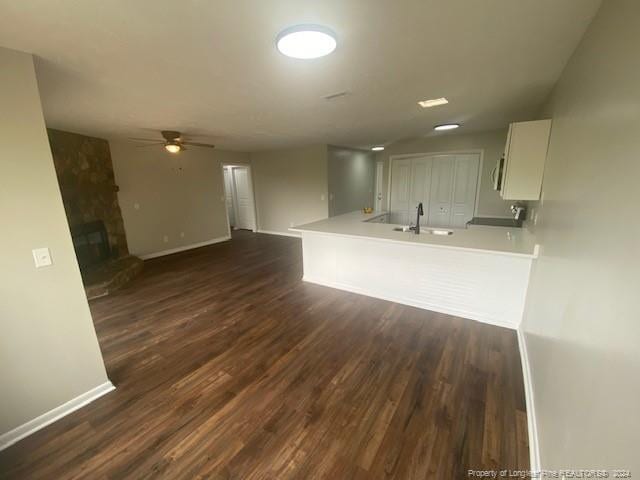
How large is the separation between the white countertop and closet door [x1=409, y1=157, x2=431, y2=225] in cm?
242

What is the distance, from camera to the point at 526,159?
2.32m

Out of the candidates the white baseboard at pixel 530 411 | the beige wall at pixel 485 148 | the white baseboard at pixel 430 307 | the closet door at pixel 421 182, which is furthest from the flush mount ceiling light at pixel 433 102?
the closet door at pixel 421 182

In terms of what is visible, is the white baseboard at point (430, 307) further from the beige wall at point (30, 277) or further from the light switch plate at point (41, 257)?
the light switch plate at point (41, 257)

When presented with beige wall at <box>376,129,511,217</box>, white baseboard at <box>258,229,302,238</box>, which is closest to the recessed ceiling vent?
beige wall at <box>376,129,511,217</box>

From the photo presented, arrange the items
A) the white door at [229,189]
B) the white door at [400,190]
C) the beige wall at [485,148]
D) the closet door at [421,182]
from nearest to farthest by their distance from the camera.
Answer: the beige wall at [485,148], the closet door at [421,182], the white door at [400,190], the white door at [229,189]

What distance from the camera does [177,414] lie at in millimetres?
1705

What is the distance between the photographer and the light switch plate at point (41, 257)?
5.06ft

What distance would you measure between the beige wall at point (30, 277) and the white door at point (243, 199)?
19.1 feet

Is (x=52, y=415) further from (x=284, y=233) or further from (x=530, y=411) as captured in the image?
(x=284, y=233)

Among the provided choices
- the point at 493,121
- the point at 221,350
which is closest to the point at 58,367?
the point at 221,350

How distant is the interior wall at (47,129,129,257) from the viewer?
150 inches

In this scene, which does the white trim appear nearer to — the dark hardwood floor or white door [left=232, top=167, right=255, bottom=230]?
white door [left=232, top=167, right=255, bottom=230]

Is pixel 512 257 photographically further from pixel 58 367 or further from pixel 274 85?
pixel 58 367

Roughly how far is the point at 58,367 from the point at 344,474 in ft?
6.52
